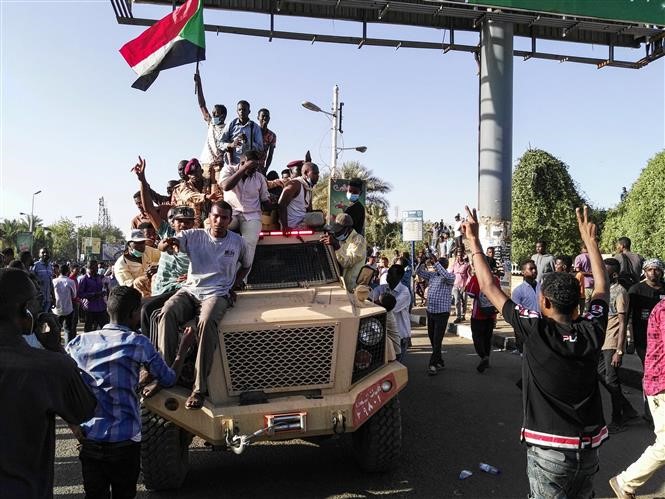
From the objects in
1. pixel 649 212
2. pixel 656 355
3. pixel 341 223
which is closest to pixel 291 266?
pixel 341 223

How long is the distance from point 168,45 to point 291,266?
18.2ft

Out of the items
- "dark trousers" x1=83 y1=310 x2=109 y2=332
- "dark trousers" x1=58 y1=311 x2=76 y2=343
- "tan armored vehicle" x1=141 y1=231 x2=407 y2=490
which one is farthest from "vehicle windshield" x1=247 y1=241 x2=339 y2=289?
"dark trousers" x1=58 y1=311 x2=76 y2=343

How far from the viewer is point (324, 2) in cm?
1288

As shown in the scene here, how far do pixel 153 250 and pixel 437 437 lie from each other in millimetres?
3857

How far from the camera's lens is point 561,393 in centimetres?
274

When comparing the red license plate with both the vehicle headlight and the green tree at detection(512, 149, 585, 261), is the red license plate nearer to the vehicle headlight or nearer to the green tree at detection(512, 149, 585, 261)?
the vehicle headlight

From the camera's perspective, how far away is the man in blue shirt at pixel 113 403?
2.99 metres

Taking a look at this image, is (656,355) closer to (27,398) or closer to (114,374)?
(114,374)

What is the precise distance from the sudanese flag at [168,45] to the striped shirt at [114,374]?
22.4 ft

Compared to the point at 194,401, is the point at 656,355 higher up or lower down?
higher up

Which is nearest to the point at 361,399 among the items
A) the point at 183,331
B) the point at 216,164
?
the point at 183,331

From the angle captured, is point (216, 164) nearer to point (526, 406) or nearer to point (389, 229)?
point (526, 406)

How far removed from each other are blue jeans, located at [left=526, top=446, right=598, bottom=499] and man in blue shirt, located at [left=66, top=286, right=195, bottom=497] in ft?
6.62

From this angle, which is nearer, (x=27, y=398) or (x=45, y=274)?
(x=27, y=398)
